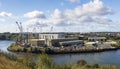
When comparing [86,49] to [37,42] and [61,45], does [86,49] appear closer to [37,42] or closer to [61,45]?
[61,45]

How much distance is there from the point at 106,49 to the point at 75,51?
14.5 ft

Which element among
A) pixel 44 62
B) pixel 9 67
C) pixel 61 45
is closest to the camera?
pixel 9 67

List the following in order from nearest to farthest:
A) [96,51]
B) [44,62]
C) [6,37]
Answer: [44,62], [96,51], [6,37]

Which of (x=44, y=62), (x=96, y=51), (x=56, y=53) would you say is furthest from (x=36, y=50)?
(x=44, y=62)

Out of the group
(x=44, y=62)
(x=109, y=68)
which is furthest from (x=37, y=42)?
(x=44, y=62)

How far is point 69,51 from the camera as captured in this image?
25.2 metres

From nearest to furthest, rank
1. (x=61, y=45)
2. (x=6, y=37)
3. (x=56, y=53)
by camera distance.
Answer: (x=56, y=53) < (x=61, y=45) < (x=6, y=37)

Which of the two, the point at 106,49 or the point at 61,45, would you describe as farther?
the point at 61,45

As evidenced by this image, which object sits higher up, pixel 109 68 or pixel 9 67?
pixel 9 67

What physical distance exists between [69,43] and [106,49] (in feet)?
18.1

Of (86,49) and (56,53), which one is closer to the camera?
(56,53)

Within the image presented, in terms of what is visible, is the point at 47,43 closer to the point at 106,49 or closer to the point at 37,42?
the point at 37,42

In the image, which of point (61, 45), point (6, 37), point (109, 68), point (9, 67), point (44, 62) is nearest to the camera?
point (9, 67)

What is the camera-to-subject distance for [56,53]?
2388cm
